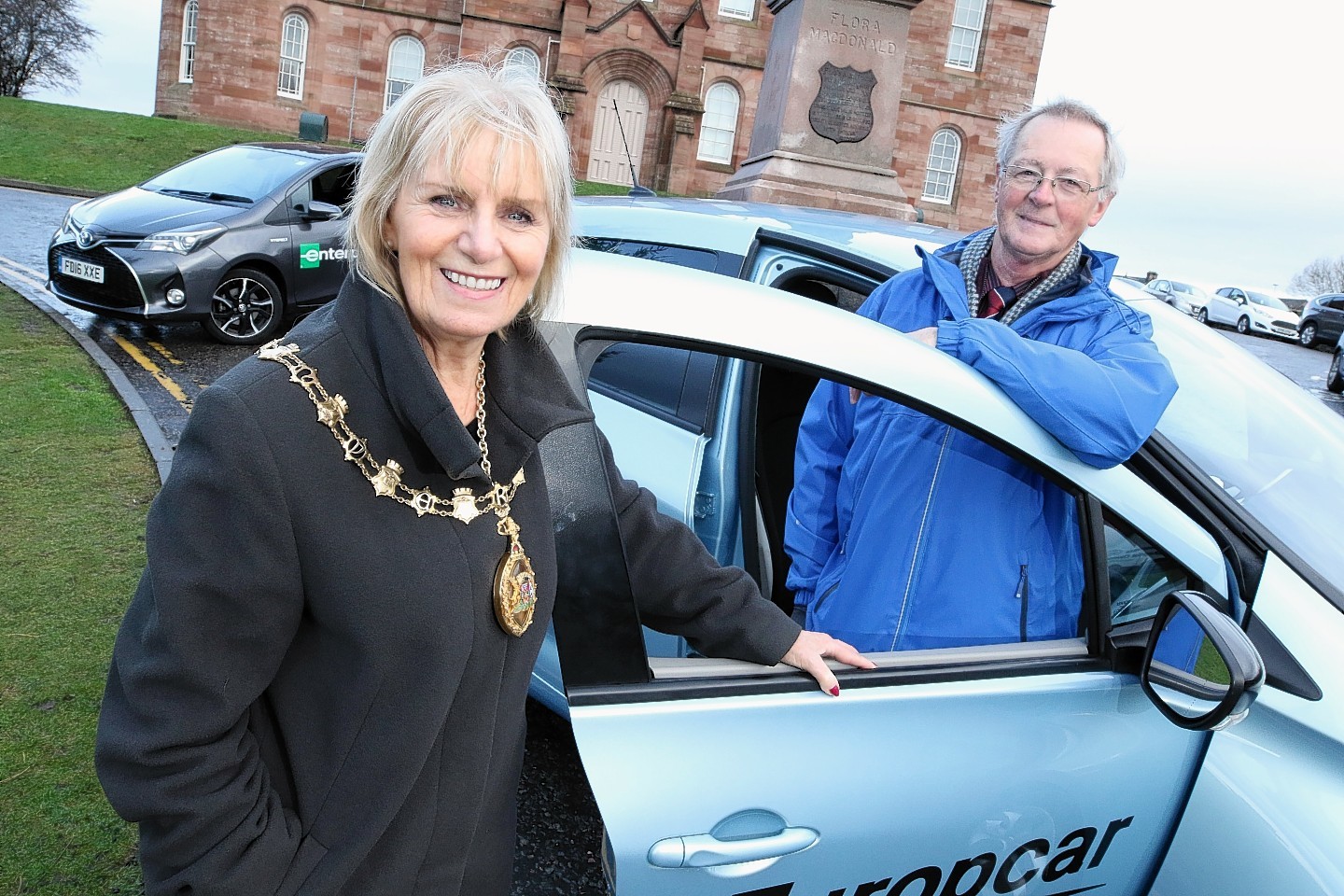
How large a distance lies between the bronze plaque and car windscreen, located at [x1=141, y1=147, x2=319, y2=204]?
438 cm

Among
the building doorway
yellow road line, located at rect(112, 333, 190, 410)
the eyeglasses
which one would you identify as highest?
the building doorway

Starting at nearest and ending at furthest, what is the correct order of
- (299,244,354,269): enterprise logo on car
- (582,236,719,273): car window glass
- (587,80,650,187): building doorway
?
(582,236,719,273): car window glass → (299,244,354,269): enterprise logo on car → (587,80,650,187): building doorway

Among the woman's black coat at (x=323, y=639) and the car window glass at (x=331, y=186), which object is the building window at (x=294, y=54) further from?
the woman's black coat at (x=323, y=639)

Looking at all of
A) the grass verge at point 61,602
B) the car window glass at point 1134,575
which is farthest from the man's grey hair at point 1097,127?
the grass verge at point 61,602

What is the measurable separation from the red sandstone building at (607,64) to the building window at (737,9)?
0.04 metres

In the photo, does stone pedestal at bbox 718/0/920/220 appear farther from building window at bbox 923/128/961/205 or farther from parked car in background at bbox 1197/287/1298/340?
parked car in background at bbox 1197/287/1298/340

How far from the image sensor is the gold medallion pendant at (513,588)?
125 centimetres

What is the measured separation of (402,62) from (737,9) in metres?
9.49

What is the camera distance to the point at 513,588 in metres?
1.26

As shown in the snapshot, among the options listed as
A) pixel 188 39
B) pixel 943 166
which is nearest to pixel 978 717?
pixel 943 166

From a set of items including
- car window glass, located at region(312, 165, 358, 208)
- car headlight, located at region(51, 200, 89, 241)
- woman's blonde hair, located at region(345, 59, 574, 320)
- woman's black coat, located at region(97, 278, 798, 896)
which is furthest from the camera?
car window glass, located at region(312, 165, 358, 208)

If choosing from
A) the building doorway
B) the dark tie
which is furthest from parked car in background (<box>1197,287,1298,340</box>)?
the dark tie

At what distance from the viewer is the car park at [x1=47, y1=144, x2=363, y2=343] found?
749 cm

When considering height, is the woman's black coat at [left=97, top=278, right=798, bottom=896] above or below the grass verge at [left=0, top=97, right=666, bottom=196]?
below
